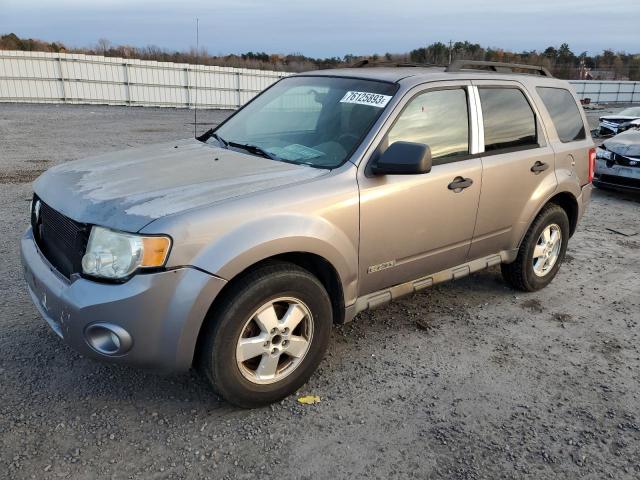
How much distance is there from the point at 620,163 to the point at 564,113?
4.64 metres

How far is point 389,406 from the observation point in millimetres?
3025

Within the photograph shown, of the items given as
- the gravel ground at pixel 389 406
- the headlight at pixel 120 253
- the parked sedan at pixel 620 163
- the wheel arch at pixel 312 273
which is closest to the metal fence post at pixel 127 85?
the parked sedan at pixel 620 163

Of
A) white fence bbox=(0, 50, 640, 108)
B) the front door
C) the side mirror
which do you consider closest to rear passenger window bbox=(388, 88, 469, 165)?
the front door

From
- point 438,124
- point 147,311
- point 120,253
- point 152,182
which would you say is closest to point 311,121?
point 438,124

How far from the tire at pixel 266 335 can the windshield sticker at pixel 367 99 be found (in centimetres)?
123

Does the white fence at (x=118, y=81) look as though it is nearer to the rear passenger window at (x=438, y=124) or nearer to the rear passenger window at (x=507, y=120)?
the rear passenger window at (x=507, y=120)

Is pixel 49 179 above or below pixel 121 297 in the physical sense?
above

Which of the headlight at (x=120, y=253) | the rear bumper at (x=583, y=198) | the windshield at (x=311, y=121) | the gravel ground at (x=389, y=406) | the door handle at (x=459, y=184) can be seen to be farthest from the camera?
the rear bumper at (x=583, y=198)

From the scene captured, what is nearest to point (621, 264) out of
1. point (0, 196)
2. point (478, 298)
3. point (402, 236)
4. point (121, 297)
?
point (478, 298)

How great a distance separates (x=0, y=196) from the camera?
7.02 meters

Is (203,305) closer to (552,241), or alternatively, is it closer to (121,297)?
(121,297)

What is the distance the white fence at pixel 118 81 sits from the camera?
2153 centimetres

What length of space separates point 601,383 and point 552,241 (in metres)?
1.64

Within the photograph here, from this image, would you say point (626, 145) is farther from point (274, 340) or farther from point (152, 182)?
point (152, 182)
